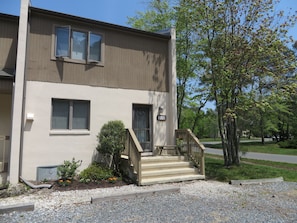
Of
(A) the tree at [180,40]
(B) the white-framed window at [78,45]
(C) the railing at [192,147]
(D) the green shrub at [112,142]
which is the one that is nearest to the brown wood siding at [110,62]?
(B) the white-framed window at [78,45]

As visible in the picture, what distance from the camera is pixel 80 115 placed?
331 inches

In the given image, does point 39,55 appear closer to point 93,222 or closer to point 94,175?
point 94,175

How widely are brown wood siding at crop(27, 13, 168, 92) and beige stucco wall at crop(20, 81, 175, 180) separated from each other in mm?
307

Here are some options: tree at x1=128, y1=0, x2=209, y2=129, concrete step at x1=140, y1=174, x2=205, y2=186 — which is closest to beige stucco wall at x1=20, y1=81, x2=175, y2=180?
concrete step at x1=140, y1=174, x2=205, y2=186

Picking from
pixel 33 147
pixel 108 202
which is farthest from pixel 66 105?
pixel 108 202

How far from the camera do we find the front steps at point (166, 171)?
296 inches

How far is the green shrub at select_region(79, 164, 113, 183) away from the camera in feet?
24.3

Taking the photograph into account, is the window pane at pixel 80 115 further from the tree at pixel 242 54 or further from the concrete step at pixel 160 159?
the tree at pixel 242 54

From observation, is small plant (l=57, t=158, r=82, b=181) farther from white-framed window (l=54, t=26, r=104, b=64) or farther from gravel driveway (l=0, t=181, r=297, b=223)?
white-framed window (l=54, t=26, r=104, b=64)

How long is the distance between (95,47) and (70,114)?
8.81 feet

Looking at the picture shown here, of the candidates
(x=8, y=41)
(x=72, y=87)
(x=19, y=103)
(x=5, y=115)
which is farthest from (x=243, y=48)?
(x=5, y=115)

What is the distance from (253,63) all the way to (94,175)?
736 cm

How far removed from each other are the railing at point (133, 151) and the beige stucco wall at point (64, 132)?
103 centimetres

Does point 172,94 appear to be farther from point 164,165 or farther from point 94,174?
point 94,174
